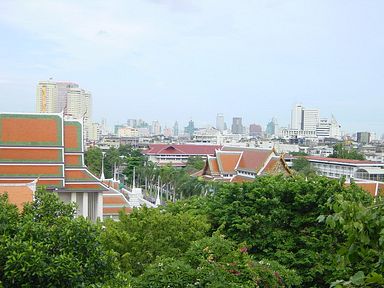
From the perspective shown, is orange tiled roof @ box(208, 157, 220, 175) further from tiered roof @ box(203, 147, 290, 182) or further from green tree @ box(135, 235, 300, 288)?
green tree @ box(135, 235, 300, 288)

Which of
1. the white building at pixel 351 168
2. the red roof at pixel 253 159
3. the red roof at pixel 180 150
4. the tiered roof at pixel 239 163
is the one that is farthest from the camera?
the red roof at pixel 180 150

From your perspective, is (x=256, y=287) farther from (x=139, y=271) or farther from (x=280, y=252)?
(x=280, y=252)

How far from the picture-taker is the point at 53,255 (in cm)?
558

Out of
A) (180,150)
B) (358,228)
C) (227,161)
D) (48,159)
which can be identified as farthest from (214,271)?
(180,150)

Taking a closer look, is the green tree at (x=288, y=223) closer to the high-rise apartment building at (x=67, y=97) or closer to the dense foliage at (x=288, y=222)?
the dense foliage at (x=288, y=222)

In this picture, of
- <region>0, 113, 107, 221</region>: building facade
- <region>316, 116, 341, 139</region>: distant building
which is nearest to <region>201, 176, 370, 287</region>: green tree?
<region>0, 113, 107, 221</region>: building facade

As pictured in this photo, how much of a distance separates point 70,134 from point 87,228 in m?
16.6

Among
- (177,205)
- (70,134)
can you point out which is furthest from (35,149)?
(177,205)

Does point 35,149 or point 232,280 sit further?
point 35,149

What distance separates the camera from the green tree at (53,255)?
17.3ft

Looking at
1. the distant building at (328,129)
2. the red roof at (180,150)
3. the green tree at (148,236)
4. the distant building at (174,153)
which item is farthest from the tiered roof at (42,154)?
the distant building at (328,129)

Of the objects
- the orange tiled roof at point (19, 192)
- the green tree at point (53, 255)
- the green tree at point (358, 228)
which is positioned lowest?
the orange tiled roof at point (19, 192)

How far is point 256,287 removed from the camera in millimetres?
8188

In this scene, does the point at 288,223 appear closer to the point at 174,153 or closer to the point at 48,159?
the point at 48,159
